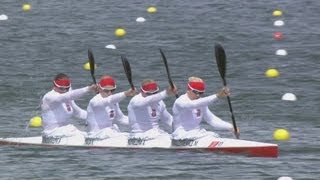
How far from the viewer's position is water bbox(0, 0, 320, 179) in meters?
24.2

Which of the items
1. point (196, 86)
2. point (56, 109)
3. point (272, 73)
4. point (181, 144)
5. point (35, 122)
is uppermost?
point (272, 73)

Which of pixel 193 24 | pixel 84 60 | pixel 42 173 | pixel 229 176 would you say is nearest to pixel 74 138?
pixel 42 173

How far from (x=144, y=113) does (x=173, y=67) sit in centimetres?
1156

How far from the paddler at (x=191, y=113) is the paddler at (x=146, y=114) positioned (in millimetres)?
487

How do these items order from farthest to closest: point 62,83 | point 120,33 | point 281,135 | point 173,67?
point 120,33 → point 173,67 → point 281,135 → point 62,83

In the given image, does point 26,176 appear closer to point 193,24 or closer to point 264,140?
point 264,140

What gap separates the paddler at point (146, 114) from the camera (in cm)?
2512

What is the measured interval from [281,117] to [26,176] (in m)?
8.46

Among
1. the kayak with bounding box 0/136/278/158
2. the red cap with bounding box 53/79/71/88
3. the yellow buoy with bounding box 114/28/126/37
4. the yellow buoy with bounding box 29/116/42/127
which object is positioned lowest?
the kayak with bounding box 0/136/278/158

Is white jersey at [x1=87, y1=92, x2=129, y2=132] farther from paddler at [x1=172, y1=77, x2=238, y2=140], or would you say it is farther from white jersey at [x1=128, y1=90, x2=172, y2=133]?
paddler at [x1=172, y1=77, x2=238, y2=140]

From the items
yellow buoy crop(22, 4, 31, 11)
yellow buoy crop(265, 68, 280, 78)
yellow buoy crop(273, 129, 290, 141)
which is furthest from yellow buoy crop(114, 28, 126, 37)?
yellow buoy crop(273, 129, 290, 141)

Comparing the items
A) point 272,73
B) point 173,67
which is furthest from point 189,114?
point 173,67

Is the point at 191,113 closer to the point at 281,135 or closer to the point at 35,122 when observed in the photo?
the point at 281,135

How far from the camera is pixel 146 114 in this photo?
2533cm
